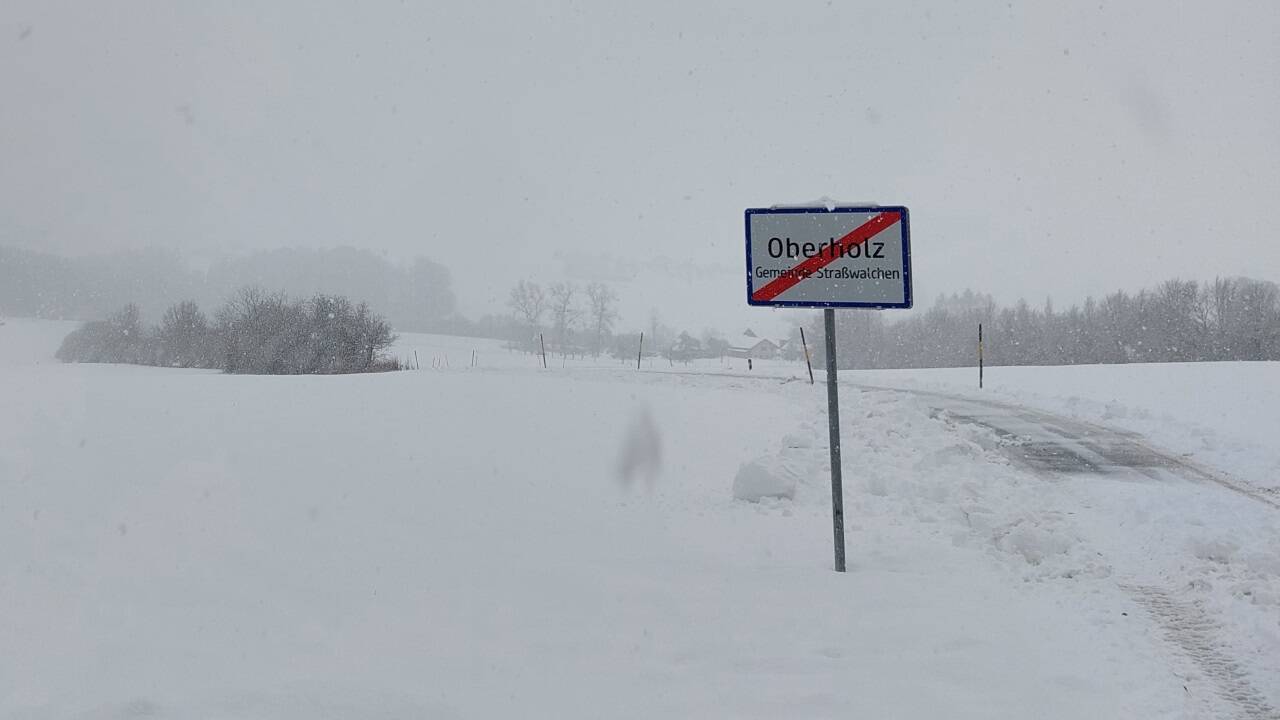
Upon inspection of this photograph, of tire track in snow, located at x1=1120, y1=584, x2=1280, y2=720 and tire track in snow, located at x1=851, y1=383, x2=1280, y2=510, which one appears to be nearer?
tire track in snow, located at x1=1120, y1=584, x2=1280, y2=720

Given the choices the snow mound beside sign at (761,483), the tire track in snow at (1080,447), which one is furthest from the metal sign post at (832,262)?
the tire track in snow at (1080,447)

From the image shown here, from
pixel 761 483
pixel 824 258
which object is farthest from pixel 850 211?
pixel 761 483

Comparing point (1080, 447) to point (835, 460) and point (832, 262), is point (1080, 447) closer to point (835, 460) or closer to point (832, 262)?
point (835, 460)

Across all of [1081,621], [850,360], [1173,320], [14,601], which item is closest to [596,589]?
[1081,621]

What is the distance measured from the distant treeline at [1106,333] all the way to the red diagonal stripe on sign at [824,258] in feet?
199

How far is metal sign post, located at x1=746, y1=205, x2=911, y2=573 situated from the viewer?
4.91 m

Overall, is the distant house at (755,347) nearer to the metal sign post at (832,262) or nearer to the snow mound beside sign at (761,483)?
the snow mound beside sign at (761,483)

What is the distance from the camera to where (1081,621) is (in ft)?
13.8

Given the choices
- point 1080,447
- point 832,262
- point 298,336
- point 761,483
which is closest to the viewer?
point 832,262

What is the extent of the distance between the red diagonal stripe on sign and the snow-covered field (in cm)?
202

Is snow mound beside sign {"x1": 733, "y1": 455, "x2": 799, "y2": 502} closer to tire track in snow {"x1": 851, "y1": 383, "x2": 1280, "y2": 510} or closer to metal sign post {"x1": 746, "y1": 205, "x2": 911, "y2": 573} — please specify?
metal sign post {"x1": 746, "y1": 205, "x2": 911, "y2": 573}

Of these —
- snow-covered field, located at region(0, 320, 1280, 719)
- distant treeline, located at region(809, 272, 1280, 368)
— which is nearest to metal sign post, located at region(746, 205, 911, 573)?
snow-covered field, located at region(0, 320, 1280, 719)

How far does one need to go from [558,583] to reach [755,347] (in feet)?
383

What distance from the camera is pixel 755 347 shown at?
119438 mm
